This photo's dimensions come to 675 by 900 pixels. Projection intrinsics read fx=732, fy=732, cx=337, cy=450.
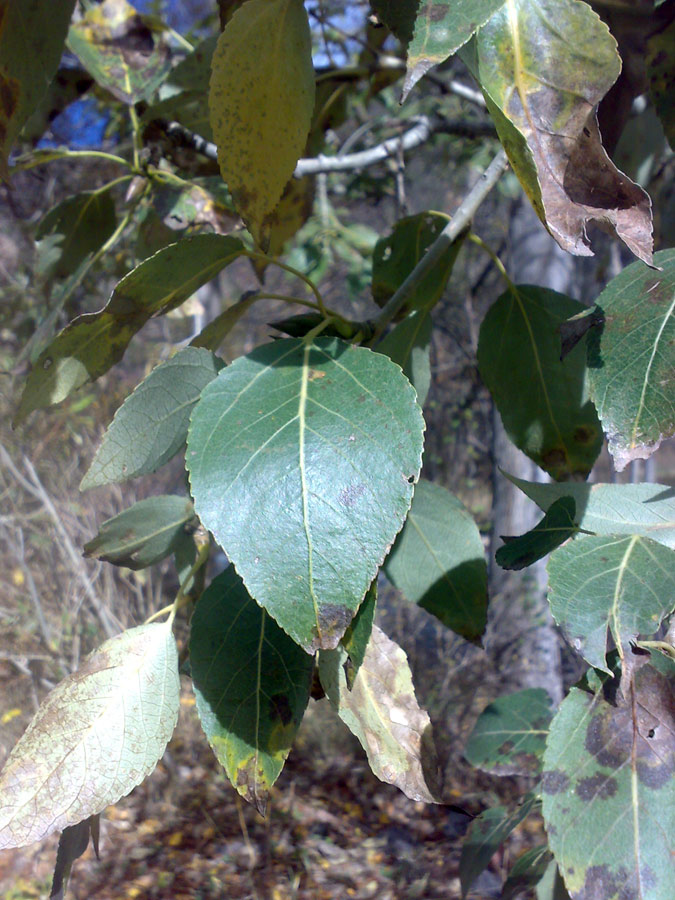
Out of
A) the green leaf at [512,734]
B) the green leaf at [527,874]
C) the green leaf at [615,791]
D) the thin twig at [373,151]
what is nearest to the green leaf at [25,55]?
the thin twig at [373,151]

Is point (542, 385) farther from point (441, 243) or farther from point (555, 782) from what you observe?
point (555, 782)

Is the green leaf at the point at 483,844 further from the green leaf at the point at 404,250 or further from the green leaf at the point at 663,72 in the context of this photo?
the green leaf at the point at 663,72

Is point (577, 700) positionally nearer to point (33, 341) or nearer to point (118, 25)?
point (33, 341)

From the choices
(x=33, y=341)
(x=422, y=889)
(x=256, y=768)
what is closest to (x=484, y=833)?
(x=256, y=768)

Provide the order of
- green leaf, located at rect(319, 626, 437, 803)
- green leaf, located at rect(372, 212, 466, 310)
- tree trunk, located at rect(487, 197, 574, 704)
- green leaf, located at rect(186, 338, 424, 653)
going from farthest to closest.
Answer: tree trunk, located at rect(487, 197, 574, 704), green leaf, located at rect(372, 212, 466, 310), green leaf, located at rect(319, 626, 437, 803), green leaf, located at rect(186, 338, 424, 653)

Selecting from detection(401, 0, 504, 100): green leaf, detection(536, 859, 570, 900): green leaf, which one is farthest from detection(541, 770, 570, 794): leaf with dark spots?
detection(536, 859, 570, 900): green leaf

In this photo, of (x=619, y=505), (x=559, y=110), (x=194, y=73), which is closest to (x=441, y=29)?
(x=559, y=110)

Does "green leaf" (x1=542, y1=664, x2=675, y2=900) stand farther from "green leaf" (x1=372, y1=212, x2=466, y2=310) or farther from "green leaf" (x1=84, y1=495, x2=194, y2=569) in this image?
"green leaf" (x1=372, y1=212, x2=466, y2=310)
